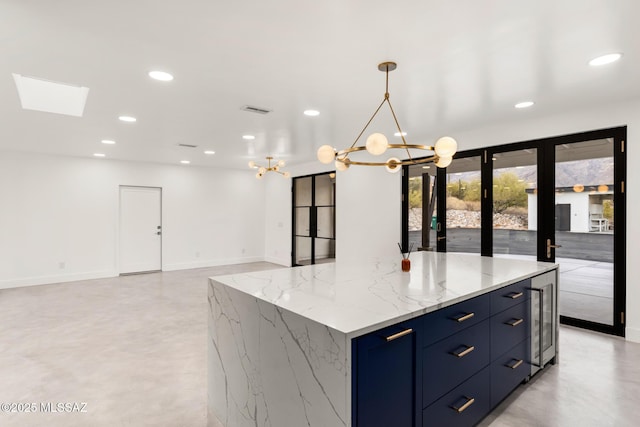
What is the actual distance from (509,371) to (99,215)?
24.8 ft

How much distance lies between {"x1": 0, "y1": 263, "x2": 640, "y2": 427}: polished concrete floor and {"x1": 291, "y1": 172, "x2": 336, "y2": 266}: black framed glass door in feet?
11.3

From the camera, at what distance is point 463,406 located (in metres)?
1.99

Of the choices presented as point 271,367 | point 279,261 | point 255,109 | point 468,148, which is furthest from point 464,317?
point 279,261

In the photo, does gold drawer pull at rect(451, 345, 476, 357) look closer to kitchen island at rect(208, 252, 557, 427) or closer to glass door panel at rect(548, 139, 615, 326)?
kitchen island at rect(208, 252, 557, 427)

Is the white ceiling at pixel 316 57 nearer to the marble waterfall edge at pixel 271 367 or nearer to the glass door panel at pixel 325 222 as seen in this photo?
the marble waterfall edge at pixel 271 367

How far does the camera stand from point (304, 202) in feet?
27.5

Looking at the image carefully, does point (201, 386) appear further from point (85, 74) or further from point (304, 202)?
point (304, 202)

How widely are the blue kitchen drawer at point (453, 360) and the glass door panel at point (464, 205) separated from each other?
3.04 meters

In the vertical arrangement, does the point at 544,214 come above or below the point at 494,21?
below

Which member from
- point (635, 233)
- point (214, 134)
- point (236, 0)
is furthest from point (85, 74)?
point (635, 233)

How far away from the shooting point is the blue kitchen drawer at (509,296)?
2305 mm

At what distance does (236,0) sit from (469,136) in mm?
3994

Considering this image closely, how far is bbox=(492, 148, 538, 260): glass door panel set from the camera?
447 cm

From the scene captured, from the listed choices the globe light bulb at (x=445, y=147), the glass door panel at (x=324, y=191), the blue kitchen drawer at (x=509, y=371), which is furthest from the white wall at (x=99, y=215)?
the blue kitchen drawer at (x=509, y=371)
